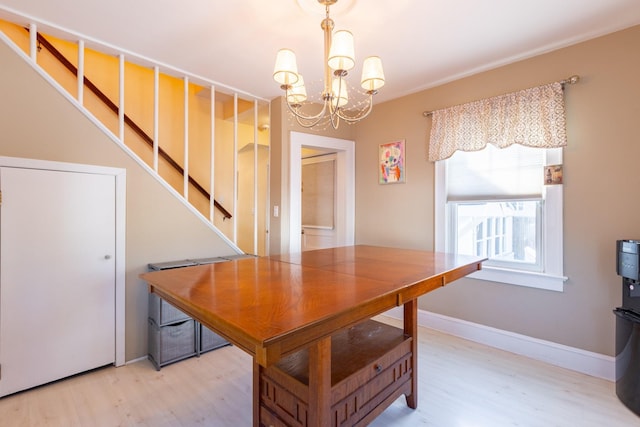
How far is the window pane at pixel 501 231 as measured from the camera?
253 centimetres

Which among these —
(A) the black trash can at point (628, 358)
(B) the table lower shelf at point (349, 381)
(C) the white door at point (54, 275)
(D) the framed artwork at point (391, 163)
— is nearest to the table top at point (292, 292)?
(B) the table lower shelf at point (349, 381)

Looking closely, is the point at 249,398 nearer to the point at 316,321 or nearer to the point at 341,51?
the point at 316,321

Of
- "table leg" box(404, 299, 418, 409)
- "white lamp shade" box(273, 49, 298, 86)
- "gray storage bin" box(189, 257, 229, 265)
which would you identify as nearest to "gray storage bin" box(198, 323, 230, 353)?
"gray storage bin" box(189, 257, 229, 265)

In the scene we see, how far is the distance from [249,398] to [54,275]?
158cm

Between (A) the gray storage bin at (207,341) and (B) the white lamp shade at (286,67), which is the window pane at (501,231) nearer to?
(B) the white lamp shade at (286,67)

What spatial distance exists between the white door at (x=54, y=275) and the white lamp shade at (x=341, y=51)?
1.92 meters

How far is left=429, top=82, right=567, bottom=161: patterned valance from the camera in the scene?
2.32 metres

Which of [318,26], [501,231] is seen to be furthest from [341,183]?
[318,26]

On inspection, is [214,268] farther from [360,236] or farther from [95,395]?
[360,236]

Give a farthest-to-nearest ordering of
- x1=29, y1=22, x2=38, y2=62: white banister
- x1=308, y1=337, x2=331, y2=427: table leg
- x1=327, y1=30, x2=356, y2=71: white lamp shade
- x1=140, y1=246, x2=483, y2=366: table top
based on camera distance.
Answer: x1=29, y1=22, x2=38, y2=62: white banister
x1=327, y1=30, x2=356, y2=71: white lamp shade
x1=308, y1=337, x2=331, y2=427: table leg
x1=140, y1=246, x2=483, y2=366: table top

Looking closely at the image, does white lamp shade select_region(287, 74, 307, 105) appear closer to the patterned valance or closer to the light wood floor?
the patterned valance

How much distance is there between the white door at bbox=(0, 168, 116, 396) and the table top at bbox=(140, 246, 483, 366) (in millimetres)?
1172

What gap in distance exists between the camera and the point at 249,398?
2000 mm

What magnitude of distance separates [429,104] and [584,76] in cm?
119
